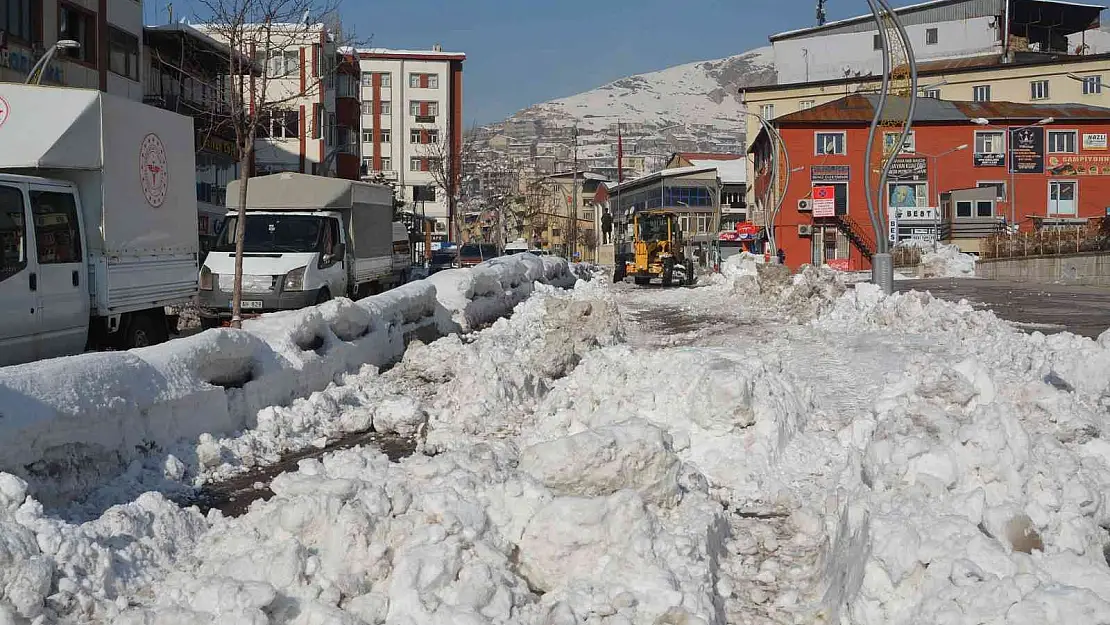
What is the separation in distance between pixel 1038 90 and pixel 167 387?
7618 centimetres

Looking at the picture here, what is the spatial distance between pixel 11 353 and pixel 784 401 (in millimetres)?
6628

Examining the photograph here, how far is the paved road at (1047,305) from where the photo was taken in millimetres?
18375

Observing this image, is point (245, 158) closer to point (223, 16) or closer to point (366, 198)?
point (223, 16)

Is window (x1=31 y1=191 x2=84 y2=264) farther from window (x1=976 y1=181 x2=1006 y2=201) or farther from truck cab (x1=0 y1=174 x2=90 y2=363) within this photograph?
window (x1=976 y1=181 x2=1006 y2=201)

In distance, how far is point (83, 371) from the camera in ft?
22.8

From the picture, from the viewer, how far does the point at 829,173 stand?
213 ft

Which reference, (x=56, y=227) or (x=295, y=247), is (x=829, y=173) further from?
(x=56, y=227)

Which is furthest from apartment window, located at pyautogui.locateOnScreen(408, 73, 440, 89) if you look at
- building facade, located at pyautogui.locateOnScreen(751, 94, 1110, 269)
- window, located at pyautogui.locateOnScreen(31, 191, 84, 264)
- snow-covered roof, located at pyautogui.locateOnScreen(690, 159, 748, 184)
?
window, located at pyautogui.locateOnScreen(31, 191, 84, 264)

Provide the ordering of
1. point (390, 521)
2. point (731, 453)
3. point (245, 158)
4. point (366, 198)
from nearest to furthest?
point (390, 521) → point (731, 453) → point (245, 158) → point (366, 198)

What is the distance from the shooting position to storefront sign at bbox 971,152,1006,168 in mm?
64750

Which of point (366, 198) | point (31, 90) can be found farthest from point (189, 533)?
point (366, 198)

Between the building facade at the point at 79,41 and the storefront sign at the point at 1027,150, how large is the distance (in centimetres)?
4877

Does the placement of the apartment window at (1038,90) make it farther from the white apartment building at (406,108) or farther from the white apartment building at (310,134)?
the white apartment building at (406,108)

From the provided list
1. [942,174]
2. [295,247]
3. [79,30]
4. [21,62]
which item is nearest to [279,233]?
[295,247]
